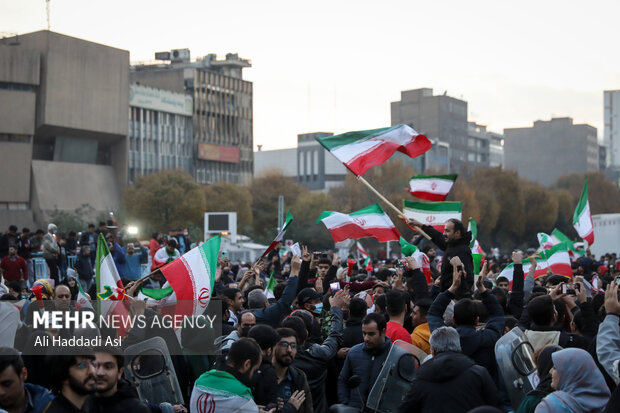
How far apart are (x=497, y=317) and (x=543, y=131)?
17929 centimetres

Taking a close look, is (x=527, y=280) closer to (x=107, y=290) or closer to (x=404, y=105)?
(x=107, y=290)

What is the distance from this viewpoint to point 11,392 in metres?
5.66

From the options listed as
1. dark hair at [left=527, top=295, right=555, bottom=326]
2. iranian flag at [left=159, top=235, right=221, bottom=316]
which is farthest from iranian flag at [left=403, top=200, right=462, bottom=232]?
dark hair at [left=527, top=295, right=555, bottom=326]

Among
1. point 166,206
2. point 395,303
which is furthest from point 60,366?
point 166,206

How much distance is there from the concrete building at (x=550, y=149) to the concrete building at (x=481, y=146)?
484 inches

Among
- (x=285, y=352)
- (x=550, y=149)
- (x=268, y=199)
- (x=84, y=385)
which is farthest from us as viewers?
(x=550, y=149)

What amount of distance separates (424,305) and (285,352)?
2166mm

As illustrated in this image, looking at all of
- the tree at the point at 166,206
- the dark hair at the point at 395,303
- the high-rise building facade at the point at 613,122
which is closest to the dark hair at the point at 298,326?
the dark hair at the point at 395,303

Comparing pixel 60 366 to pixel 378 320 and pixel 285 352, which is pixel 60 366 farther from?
pixel 378 320

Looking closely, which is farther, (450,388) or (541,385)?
(541,385)

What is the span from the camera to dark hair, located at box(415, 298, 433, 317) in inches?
340

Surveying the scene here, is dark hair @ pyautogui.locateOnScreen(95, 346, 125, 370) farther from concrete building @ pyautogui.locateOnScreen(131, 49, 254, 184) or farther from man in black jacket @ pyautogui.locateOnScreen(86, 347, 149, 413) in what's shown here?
concrete building @ pyautogui.locateOnScreen(131, 49, 254, 184)

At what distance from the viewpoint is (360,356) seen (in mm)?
7566

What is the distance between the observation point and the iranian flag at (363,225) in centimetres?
1497
